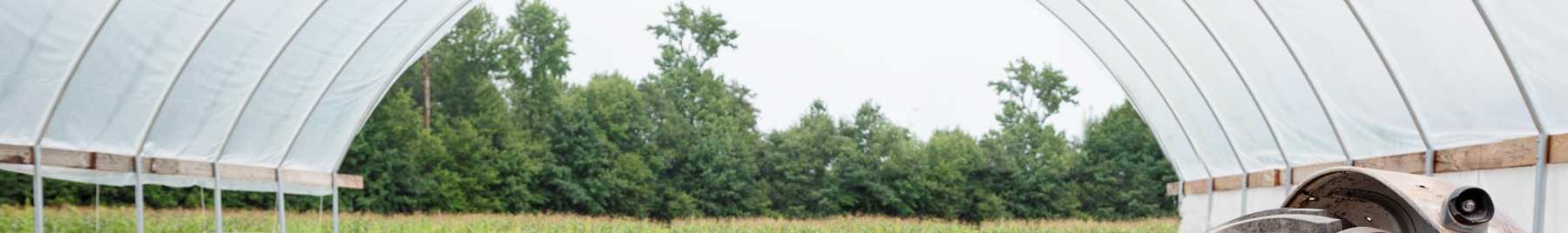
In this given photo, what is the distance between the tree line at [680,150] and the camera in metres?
39.7

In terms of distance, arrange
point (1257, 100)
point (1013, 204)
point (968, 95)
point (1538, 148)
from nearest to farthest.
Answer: point (1538, 148) → point (1257, 100) → point (1013, 204) → point (968, 95)

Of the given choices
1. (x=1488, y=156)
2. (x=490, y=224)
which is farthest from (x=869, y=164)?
(x=1488, y=156)

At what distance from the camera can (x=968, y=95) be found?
50.1 meters

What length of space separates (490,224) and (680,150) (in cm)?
852

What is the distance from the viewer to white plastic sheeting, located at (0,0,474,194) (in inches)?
446

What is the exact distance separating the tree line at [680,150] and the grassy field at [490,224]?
141 cm

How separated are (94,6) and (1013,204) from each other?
35126 mm

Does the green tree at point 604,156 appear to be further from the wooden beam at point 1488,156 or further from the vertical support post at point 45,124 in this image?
the wooden beam at point 1488,156

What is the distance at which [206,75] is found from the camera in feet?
44.9

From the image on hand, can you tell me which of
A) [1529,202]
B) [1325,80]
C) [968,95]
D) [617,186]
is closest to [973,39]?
[968,95]

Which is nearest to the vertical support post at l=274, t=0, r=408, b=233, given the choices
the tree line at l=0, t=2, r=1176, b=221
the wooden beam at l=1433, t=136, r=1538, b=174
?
the wooden beam at l=1433, t=136, r=1538, b=174

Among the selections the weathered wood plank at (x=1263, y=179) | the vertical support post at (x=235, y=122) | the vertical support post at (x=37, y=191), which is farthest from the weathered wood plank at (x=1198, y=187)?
the vertical support post at (x=37, y=191)

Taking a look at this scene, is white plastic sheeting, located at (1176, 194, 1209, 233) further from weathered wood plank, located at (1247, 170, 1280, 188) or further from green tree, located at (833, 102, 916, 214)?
green tree, located at (833, 102, 916, 214)

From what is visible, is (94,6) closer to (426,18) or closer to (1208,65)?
(426,18)
